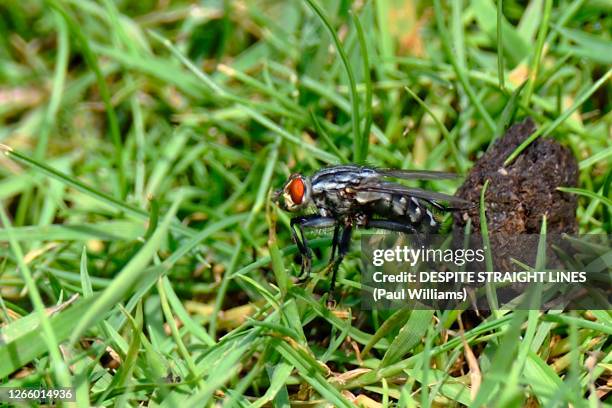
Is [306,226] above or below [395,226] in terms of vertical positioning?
below

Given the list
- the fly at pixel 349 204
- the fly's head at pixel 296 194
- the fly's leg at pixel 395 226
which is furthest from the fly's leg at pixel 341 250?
the fly's head at pixel 296 194

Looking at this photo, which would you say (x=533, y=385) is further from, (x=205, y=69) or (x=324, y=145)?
(x=205, y=69)

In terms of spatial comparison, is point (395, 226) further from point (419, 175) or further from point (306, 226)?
point (306, 226)

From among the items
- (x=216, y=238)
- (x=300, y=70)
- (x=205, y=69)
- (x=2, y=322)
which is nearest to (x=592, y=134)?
(x=300, y=70)

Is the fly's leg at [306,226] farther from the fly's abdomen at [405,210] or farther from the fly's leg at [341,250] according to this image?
the fly's abdomen at [405,210]

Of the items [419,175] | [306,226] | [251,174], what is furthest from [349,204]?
[251,174]
